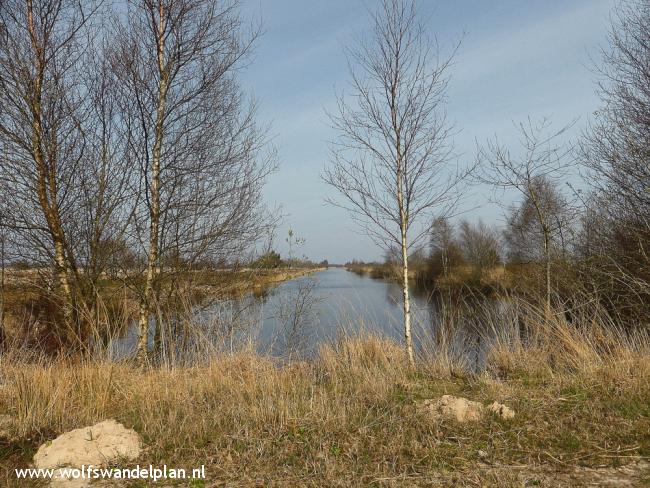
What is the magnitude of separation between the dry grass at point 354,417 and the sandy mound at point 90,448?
6.2 inches

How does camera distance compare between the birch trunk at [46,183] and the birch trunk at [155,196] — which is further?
the birch trunk at [155,196]

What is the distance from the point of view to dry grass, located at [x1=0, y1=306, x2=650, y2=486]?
9.68 feet

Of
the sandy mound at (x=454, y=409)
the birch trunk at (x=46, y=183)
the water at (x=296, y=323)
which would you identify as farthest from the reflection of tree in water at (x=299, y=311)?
the sandy mound at (x=454, y=409)

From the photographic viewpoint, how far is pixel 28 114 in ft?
18.7

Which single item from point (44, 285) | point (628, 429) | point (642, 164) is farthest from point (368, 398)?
point (642, 164)

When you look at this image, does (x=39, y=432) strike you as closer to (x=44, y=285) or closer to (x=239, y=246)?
(x=44, y=285)

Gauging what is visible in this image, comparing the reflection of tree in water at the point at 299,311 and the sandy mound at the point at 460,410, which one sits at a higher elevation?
the reflection of tree in water at the point at 299,311

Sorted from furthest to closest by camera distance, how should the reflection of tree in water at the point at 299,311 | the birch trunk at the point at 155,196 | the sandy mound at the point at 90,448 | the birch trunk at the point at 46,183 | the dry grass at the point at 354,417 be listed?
the reflection of tree in water at the point at 299,311 < the birch trunk at the point at 155,196 < the birch trunk at the point at 46,183 < the sandy mound at the point at 90,448 < the dry grass at the point at 354,417

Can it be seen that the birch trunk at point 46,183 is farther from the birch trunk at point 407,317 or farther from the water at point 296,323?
the birch trunk at point 407,317

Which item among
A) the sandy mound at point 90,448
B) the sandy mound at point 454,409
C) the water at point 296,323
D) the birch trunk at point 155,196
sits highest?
the birch trunk at point 155,196

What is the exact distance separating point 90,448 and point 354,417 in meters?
2.10

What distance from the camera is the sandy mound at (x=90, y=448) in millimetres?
3178

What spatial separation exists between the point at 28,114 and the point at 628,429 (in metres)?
7.43

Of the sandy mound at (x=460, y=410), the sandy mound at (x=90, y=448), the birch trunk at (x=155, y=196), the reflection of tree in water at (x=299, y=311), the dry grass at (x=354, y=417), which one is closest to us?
the dry grass at (x=354, y=417)
